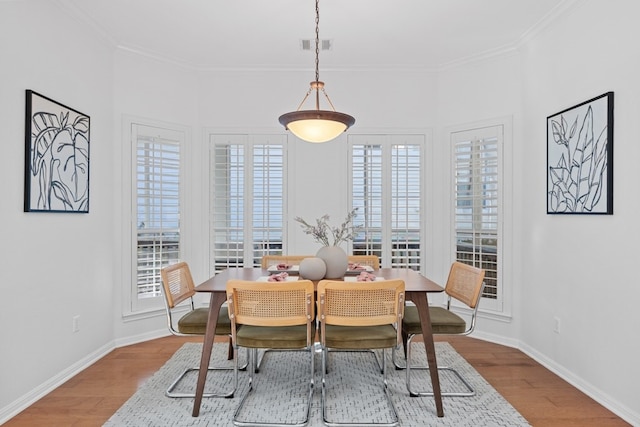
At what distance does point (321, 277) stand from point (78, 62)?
2.59 meters

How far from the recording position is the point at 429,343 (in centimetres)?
246

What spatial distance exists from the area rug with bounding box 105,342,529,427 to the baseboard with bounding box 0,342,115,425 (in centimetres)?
63

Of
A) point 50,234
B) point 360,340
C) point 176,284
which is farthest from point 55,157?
point 360,340

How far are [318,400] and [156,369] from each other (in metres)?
1.39

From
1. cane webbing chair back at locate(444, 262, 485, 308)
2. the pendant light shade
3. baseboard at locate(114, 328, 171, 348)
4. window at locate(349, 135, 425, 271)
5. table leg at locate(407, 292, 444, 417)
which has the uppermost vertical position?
the pendant light shade

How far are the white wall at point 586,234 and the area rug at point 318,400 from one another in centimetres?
69

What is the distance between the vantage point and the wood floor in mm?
2406

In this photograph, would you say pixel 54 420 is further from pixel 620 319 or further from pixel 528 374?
pixel 620 319

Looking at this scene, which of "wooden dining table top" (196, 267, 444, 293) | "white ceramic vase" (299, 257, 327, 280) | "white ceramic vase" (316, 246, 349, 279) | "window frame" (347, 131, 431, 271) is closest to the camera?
"wooden dining table top" (196, 267, 444, 293)

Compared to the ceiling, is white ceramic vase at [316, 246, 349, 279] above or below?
below

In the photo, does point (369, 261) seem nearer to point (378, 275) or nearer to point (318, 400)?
point (378, 275)

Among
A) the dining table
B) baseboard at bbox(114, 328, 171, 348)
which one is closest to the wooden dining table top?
the dining table

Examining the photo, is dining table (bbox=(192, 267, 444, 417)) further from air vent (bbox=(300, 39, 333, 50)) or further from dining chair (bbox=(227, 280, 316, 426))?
air vent (bbox=(300, 39, 333, 50))

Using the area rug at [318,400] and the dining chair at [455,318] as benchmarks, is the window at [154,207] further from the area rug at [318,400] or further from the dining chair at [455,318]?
the dining chair at [455,318]
